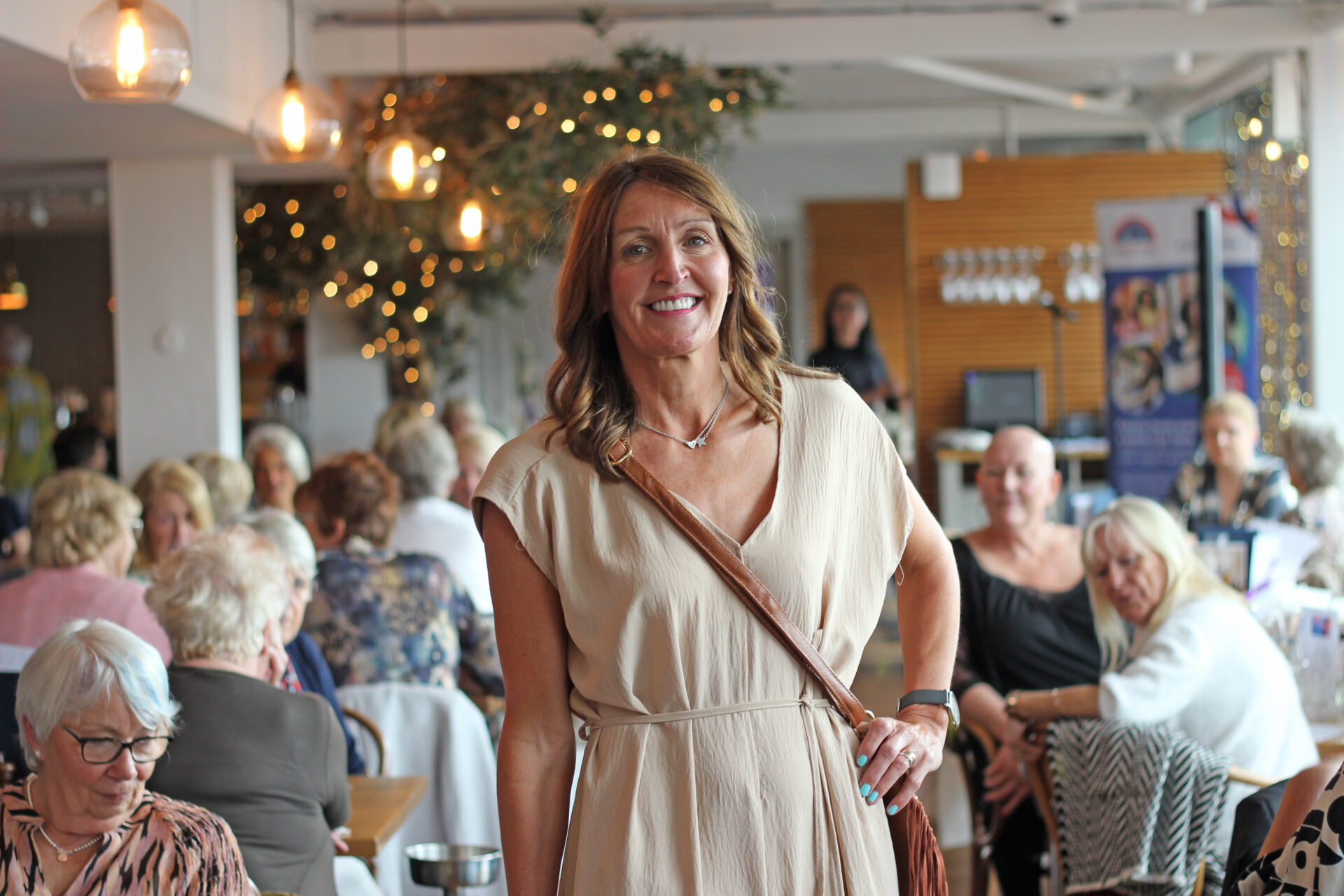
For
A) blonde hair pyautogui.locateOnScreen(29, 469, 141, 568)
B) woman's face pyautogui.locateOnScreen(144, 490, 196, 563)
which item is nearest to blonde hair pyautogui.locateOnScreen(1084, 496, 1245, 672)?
blonde hair pyautogui.locateOnScreen(29, 469, 141, 568)

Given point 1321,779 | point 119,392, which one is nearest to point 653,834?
point 1321,779

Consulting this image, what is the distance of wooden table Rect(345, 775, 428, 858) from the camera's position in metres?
2.83

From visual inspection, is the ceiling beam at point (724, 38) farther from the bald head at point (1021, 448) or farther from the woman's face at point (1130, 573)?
the woman's face at point (1130, 573)

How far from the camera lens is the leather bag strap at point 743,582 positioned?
1590 mm

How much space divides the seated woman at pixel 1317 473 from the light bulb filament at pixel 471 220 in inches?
164

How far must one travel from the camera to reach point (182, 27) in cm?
399

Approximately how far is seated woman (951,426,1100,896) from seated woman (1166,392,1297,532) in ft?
7.15

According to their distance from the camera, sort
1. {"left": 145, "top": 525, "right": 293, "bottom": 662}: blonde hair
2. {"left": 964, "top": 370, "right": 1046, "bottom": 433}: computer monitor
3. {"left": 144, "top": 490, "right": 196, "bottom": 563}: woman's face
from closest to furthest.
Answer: {"left": 145, "top": 525, "right": 293, "bottom": 662}: blonde hair, {"left": 144, "top": 490, "right": 196, "bottom": 563}: woman's face, {"left": 964, "top": 370, "right": 1046, "bottom": 433}: computer monitor

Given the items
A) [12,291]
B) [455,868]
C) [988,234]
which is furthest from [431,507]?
[12,291]

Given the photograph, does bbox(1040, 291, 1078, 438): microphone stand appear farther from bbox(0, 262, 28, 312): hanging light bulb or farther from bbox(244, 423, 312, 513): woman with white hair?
bbox(0, 262, 28, 312): hanging light bulb

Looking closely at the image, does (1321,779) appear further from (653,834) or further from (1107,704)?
(653,834)

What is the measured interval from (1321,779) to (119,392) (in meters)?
6.63

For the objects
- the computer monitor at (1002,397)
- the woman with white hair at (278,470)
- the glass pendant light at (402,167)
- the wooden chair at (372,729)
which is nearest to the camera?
the wooden chair at (372,729)

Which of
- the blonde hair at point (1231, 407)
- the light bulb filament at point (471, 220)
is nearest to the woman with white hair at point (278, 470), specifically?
the light bulb filament at point (471, 220)
